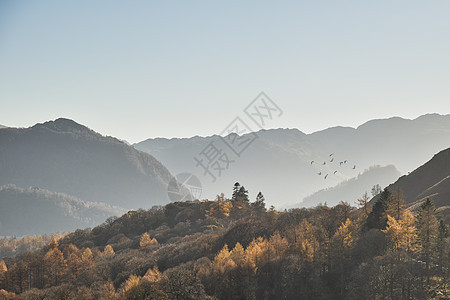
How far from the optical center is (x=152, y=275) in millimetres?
86688

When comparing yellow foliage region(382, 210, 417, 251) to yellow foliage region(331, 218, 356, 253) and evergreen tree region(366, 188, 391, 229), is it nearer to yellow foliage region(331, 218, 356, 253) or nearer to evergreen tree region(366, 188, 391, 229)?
evergreen tree region(366, 188, 391, 229)

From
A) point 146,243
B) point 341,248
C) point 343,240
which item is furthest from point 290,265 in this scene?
point 146,243

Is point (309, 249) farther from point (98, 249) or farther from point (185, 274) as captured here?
point (98, 249)

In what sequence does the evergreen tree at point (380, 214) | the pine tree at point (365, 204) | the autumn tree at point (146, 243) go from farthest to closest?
the autumn tree at point (146, 243)
the pine tree at point (365, 204)
the evergreen tree at point (380, 214)

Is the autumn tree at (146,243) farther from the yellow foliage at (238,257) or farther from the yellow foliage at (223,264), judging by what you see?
the yellow foliage at (223,264)

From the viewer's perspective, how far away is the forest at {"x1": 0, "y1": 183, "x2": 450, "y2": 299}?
71.8m

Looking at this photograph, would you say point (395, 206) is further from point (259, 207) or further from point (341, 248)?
point (259, 207)

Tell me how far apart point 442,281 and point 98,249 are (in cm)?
12702

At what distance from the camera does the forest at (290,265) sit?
71750 mm

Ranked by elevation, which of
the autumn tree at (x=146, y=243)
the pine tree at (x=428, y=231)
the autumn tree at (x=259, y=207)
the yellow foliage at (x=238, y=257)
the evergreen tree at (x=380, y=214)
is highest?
the autumn tree at (x=146, y=243)

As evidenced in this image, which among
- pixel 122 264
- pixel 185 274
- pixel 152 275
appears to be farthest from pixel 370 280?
pixel 122 264

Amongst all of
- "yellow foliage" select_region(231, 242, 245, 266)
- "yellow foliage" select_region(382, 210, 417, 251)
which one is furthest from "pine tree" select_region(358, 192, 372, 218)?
"yellow foliage" select_region(231, 242, 245, 266)

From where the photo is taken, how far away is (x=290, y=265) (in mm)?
83312

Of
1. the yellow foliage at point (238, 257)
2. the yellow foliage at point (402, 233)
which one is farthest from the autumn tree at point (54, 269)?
the yellow foliage at point (402, 233)
